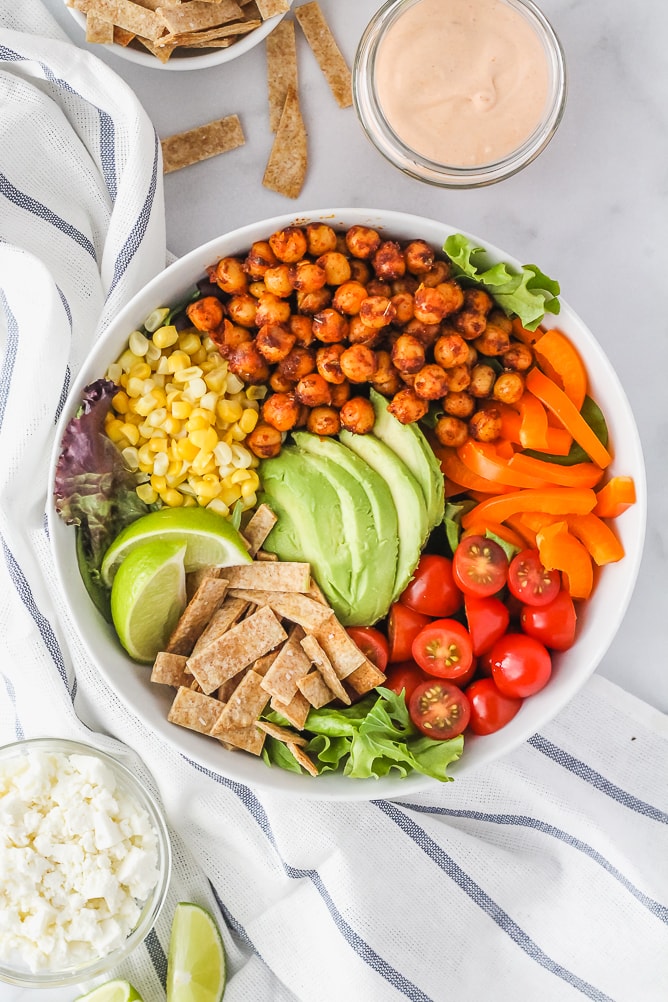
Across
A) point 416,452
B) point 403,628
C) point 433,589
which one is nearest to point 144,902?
point 403,628

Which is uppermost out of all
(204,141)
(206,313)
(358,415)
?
(204,141)

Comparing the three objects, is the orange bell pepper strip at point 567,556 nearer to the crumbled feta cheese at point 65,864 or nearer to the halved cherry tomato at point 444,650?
the halved cherry tomato at point 444,650

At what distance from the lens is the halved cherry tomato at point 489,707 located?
93.6 inches

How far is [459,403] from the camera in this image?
2355 millimetres

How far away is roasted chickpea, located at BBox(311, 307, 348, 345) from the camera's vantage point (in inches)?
89.7

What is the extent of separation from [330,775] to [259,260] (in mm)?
1296

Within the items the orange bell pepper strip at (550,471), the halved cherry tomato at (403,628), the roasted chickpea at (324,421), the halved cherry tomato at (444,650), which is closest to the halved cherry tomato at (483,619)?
the halved cherry tomato at (444,650)

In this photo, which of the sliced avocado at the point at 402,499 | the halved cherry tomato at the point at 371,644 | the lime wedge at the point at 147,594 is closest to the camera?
the lime wedge at the point at 147,594

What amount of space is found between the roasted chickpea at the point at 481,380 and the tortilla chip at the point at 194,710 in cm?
102

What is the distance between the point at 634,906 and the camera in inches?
105

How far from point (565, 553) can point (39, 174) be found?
5.69ft

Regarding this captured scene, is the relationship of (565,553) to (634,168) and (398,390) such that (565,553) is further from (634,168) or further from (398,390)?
(634,168)

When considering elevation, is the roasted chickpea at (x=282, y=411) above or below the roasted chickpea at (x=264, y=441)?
above

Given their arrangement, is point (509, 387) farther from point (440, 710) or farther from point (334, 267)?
point (440, 710)
